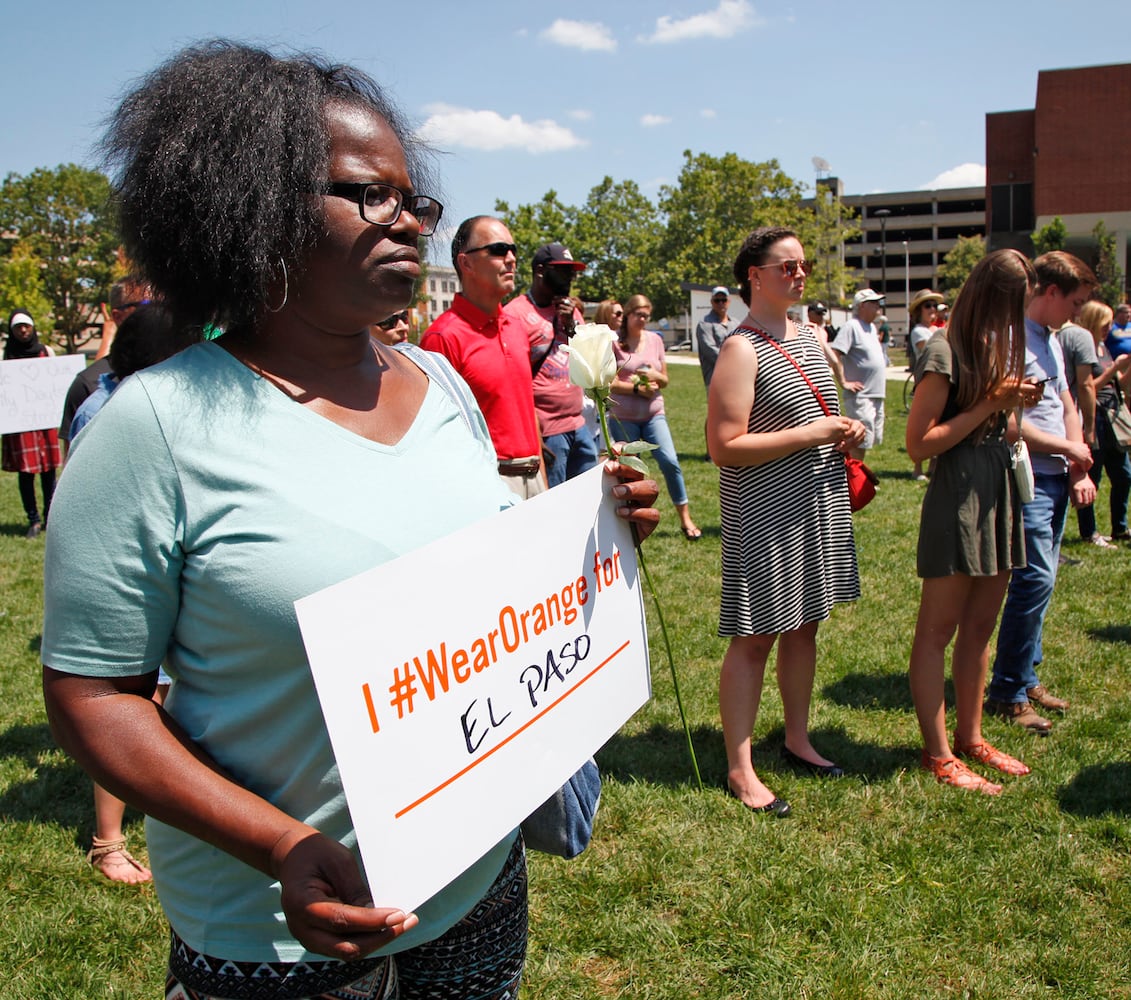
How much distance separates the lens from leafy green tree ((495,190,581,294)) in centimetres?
6338

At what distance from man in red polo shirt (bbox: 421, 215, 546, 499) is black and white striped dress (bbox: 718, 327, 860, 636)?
A: 1.24m

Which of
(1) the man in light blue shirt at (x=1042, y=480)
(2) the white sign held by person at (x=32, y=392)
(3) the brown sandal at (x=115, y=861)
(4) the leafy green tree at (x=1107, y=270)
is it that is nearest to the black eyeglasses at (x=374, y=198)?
(3) the brown sandal at (x=115, y=861)

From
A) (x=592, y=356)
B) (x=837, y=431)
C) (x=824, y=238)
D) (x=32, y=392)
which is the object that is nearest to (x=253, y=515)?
(x=592, y=356)

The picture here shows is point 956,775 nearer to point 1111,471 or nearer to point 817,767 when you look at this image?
point 817,767

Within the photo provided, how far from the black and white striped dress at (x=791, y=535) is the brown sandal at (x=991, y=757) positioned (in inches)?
41.5

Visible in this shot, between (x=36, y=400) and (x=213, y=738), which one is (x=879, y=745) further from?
(x=36, y=400)

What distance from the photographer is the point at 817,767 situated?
3992 mm

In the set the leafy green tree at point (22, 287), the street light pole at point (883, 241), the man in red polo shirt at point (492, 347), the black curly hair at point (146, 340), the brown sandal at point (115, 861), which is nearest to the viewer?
the black curly hair at point (146, 340)

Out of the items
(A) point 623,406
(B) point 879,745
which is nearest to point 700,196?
(A) point 623,406

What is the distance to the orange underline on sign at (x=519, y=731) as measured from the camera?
4.37 ft

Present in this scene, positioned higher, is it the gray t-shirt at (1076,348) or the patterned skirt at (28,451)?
the gray t-shirt at (1076,348)

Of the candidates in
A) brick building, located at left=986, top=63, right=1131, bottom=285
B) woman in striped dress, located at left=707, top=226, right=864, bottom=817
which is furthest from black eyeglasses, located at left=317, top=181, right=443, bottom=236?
brick building, located at left=986, top=63, right=1131, bottom=285

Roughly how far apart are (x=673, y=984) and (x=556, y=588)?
66.8 inches

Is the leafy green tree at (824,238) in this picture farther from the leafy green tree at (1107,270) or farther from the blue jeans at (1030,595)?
the blue jeans at (1030,595)
